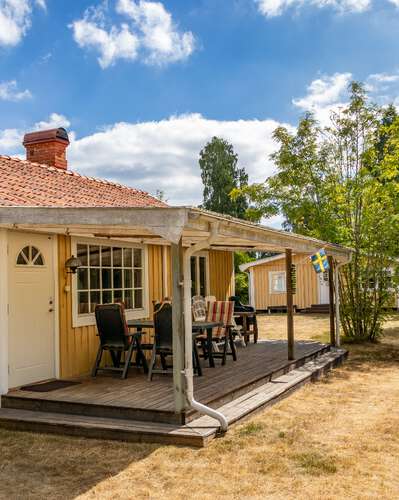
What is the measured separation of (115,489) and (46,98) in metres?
11.5

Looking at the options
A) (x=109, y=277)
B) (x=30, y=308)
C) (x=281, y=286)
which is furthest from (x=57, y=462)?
(x=281, y=286)

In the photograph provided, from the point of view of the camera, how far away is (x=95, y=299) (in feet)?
25.8

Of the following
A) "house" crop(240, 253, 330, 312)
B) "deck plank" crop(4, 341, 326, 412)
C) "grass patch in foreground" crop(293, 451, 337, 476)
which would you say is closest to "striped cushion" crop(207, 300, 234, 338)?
"deck plank" crop(4, 341, 326, 412)

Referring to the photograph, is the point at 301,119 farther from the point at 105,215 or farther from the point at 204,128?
the point at 204,128

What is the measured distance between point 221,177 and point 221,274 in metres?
22.2

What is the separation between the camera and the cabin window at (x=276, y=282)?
2389 centimetres

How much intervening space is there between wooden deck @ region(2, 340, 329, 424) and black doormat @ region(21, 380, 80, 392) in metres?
0.14

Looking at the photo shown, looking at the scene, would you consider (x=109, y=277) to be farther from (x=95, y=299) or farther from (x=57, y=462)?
(x=57, y=462)

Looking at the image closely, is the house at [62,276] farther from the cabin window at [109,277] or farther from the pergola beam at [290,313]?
the pergola beam at [290,313]

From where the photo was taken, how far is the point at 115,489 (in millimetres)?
3930

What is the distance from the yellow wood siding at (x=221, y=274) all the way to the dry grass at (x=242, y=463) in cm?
579

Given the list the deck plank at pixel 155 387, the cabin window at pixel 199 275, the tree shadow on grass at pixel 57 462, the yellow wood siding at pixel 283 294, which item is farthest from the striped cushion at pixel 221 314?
the yellow wood siding at pixel 283 294

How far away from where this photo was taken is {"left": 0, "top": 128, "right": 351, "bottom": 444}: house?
5172 mm

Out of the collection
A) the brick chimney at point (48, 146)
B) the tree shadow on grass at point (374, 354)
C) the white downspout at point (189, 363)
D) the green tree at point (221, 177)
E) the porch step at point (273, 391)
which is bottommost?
the tree shadow on grass at point (374, 354)
